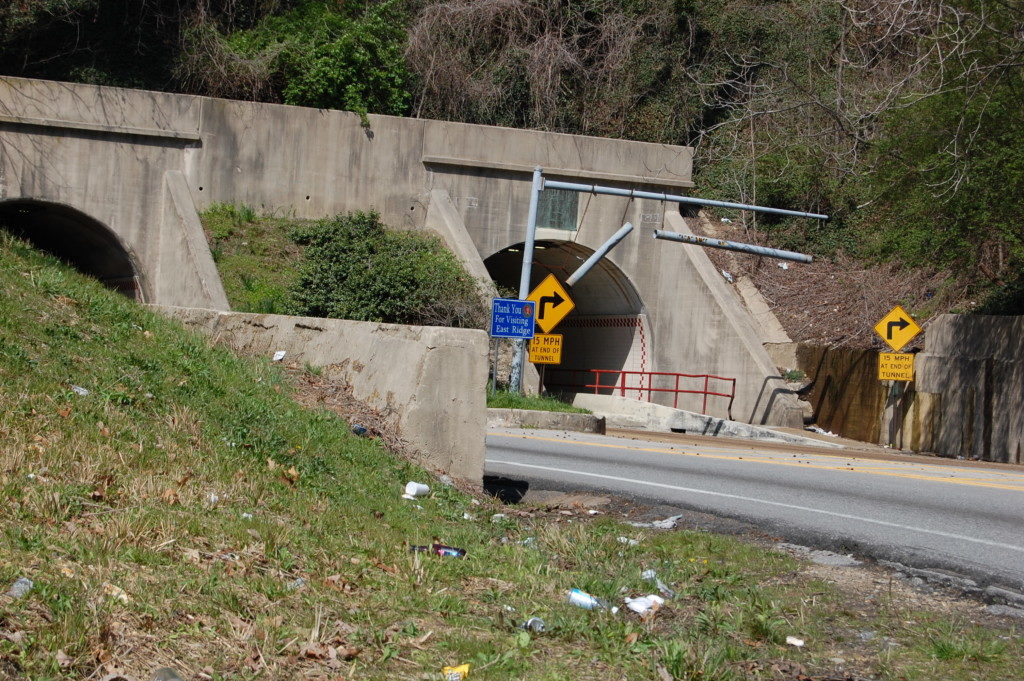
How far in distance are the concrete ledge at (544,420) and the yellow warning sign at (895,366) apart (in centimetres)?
671

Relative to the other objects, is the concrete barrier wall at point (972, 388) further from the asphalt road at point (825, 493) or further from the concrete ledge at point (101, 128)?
the concrete ledge at point (101, 128)

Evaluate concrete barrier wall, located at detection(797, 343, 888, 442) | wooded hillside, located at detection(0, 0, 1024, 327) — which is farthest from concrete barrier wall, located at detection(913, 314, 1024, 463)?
wooded hillside, located at detection(0, 0, 1024, 327)

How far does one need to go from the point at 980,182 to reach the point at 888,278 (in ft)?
32.7

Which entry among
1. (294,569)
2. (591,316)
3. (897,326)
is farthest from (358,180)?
(294,569)

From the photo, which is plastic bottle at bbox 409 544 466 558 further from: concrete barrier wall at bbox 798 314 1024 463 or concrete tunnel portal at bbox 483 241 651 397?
concrete tunnel portal at bbox 483 241 651 397

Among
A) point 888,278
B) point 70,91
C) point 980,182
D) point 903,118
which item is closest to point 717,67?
point 888,278

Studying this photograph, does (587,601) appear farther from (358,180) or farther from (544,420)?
(358,180)

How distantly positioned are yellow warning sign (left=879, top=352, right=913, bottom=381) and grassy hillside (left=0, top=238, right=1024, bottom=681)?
16.5 metres

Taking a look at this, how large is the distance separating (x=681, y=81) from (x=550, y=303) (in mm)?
15904

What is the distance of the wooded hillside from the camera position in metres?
21.3

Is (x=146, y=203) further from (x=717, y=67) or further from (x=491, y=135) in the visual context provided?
(x=717, y=67)

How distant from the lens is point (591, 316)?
35.0 m

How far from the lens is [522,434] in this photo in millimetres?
18281

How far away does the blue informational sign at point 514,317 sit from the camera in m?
22.2
